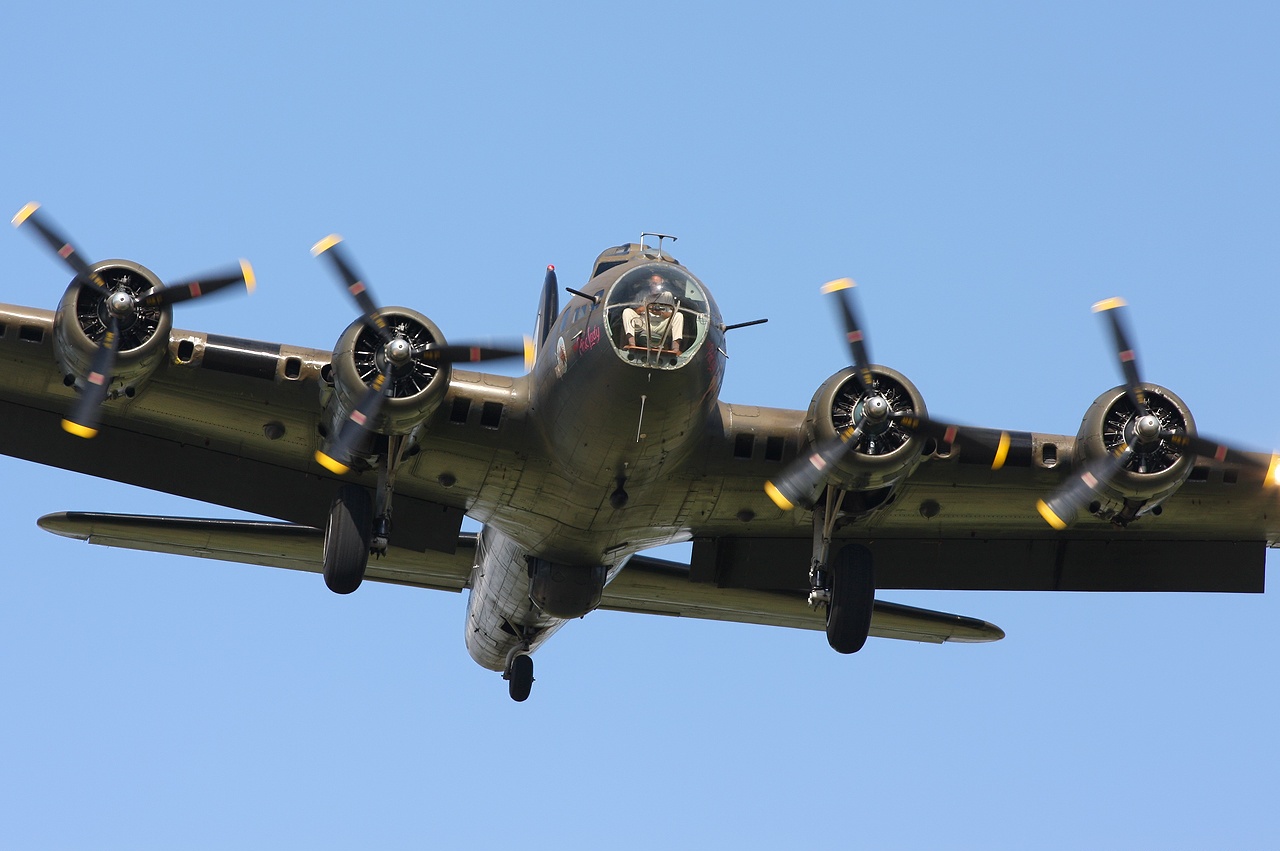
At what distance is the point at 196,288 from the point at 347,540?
374cm

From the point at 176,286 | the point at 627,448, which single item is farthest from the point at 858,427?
the point at 176,286

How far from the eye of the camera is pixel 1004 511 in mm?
25516

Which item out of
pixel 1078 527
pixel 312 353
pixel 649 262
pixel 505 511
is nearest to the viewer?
pixel 649 262

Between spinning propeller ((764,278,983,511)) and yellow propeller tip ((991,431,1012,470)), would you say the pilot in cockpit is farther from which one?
yellow propeller tip ((991,431,1012,470))

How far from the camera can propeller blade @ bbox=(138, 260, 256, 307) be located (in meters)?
21.8

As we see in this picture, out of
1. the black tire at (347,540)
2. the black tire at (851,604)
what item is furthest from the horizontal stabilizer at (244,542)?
the black tire at (851,604)

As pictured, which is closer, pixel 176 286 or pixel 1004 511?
pixel 176 286

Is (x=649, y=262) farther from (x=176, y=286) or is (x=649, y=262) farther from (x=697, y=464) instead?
(x=176, y=286)

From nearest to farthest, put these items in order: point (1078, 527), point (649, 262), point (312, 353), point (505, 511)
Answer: point (649, 262) → point (312, 353) → point (505, 511) → point (1078, 527)

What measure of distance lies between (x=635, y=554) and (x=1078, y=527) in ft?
22.0

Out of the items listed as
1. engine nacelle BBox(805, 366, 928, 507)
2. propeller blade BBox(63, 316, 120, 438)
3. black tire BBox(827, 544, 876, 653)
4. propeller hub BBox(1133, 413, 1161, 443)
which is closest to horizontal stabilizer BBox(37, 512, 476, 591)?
propeller blade BBox(63, 316, 120, 438)

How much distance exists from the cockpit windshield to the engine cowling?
275 cm

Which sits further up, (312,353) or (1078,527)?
(1078,527)

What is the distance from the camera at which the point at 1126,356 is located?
23062 mm
